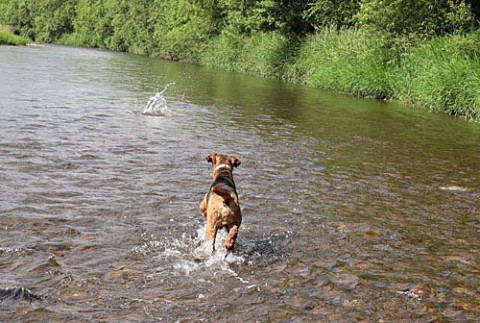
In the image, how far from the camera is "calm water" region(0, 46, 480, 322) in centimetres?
383

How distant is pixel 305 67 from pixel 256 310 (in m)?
22.5

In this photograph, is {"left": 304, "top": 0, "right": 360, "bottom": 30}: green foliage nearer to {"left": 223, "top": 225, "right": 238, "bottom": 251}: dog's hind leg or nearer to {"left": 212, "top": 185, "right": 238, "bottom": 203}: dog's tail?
{"left": 212, "top": 185, "right": 238, "bottom": 203}: dog's tail

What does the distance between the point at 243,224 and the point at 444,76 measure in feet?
39.0

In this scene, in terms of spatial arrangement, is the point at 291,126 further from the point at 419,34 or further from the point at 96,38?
the point at 96,38

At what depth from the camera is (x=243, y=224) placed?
18.1ft

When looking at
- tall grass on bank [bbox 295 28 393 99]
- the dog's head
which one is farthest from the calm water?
tall grass on bank [bbox 295 28 393 99]

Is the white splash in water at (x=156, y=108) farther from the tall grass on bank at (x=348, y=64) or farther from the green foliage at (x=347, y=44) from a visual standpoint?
the tall grass on bank at (x=348, y=64)

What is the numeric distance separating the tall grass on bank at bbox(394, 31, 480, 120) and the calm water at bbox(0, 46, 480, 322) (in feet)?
11.2

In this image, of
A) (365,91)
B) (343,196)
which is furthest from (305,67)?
(343,196)

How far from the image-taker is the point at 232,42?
34.5 meters

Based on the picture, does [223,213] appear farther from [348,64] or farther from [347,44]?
[347,44]

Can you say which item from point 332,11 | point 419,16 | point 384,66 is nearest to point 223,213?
point 384,66

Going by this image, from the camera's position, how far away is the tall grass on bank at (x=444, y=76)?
14.7 m

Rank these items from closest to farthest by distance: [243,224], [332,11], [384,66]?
[243,224] < [384,66] < [332,11]
